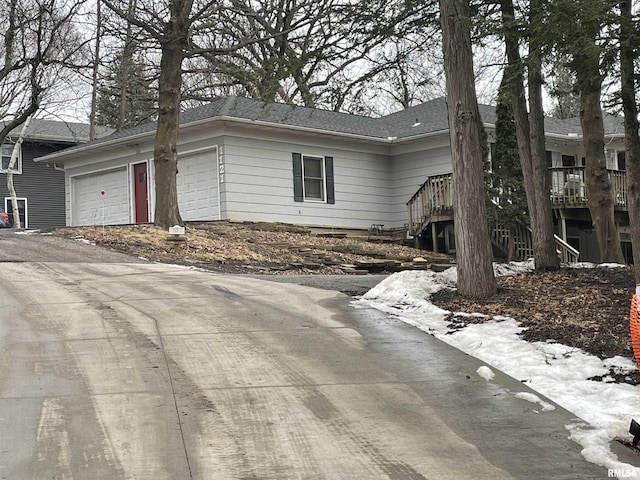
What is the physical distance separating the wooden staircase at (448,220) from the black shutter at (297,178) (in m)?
3.25

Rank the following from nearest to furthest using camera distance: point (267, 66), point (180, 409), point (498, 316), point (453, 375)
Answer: point (180, 409), point (453, 375), point (498, 316), point (267, 66)

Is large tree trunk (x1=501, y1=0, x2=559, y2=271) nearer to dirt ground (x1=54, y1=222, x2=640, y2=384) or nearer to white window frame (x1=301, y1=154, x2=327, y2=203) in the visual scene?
dirt ground (x1=54, y1=222, x2=640, y2=384)

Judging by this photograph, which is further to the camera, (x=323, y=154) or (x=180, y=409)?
(x=323, y=154)

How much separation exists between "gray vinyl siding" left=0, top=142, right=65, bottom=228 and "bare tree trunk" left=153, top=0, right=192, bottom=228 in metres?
19.1

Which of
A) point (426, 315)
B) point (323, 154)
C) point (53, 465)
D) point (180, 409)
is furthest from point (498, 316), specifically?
point (323, 154)

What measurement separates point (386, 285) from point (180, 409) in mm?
5725

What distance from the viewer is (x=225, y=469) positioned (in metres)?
4.41

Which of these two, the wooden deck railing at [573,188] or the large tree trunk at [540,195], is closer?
the large tree trunk at [540,195]

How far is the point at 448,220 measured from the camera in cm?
2034

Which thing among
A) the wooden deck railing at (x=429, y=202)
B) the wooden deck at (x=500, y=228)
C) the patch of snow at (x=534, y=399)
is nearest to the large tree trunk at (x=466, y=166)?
the patch of snow at (x=534, y=399)

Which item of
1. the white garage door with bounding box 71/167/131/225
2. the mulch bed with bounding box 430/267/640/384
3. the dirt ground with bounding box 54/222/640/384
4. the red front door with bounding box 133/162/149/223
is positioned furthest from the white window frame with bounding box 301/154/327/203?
the mulch bed with bounding box 430/267/640/384

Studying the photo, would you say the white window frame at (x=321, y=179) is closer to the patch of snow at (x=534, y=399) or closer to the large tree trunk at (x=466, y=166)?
the large tree trunk at (x=466, y=166)

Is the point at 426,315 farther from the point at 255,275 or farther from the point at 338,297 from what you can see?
the point at 255,275

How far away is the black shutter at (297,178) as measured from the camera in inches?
885
